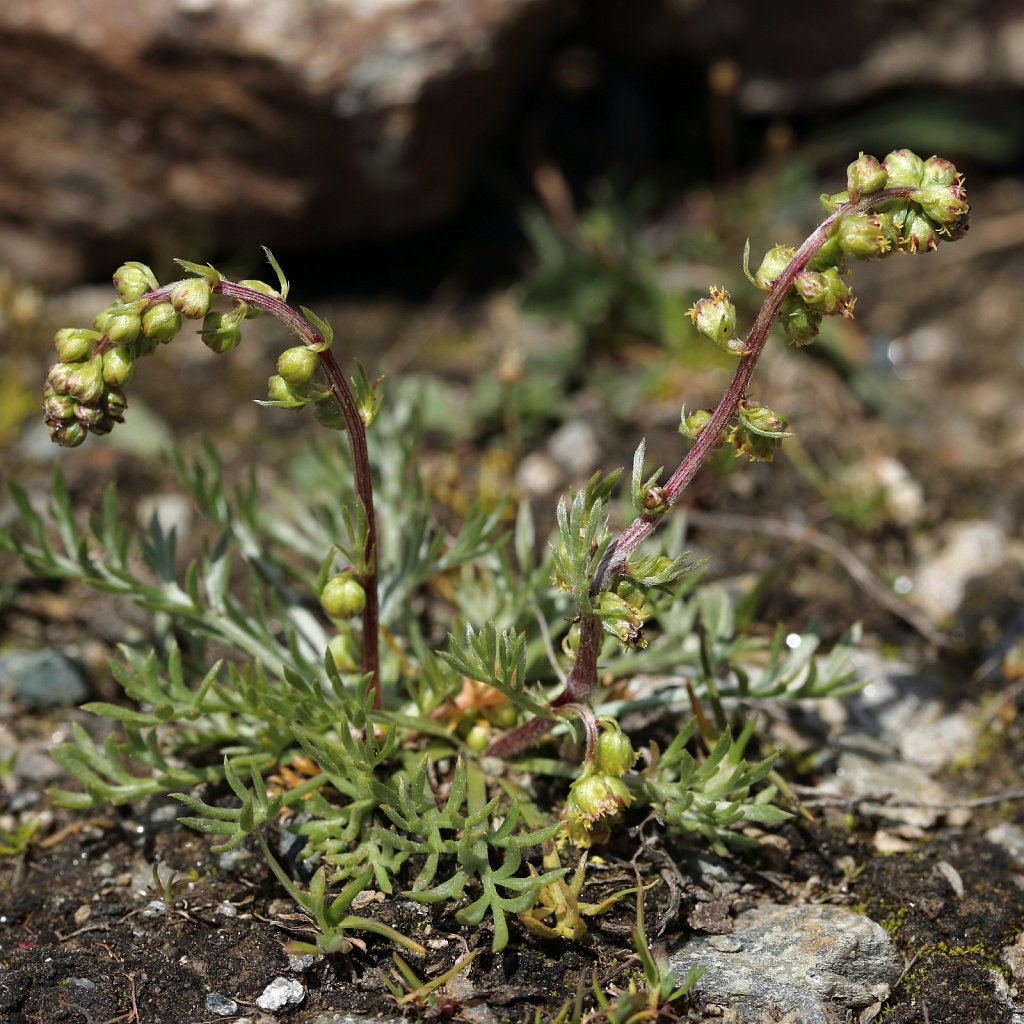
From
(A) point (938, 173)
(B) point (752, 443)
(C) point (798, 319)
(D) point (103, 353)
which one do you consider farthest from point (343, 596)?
(A) point (938, 173)

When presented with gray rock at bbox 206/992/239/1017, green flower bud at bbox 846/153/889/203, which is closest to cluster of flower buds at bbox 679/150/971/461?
green flower bud at bbox 846/153/889/203

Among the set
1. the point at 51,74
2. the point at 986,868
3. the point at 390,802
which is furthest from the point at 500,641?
the point at 51,74

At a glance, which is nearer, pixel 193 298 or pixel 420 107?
pixel 193 298

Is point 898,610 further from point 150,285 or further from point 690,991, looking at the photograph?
point 150,285

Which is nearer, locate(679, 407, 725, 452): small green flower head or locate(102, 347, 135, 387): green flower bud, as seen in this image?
locate(102, 347, 135, 387): green flower bud

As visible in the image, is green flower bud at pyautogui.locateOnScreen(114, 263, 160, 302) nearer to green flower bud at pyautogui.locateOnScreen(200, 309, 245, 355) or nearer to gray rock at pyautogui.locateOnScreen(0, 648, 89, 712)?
green flower bud at pyautogui.locateOnScreen(200, 309, 245, 355)

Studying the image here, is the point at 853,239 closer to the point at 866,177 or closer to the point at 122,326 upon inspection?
the point at 866,177
